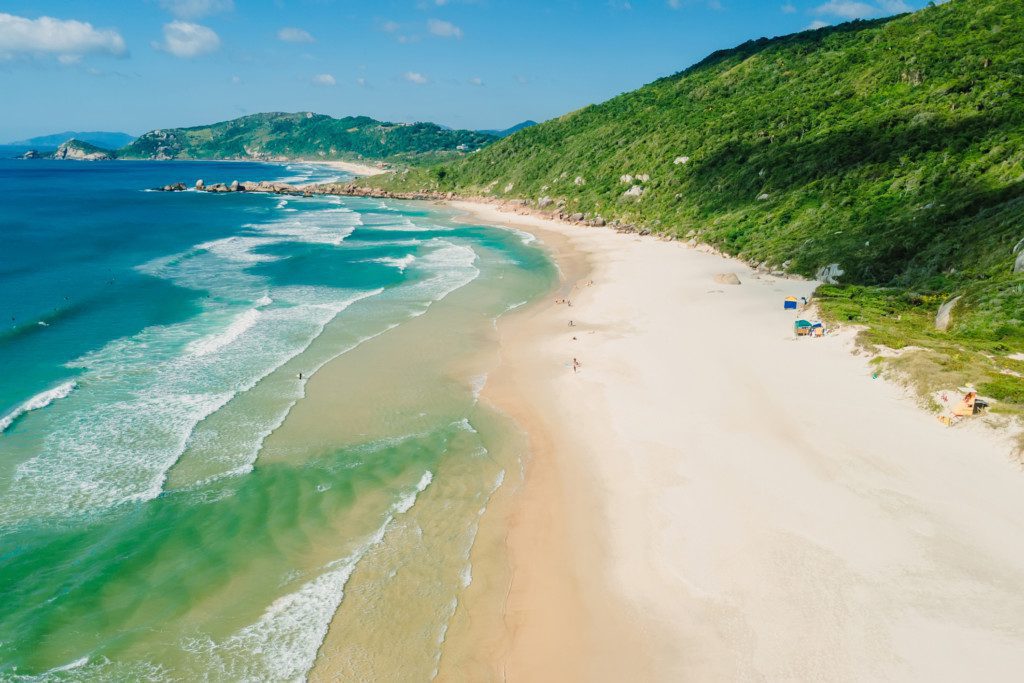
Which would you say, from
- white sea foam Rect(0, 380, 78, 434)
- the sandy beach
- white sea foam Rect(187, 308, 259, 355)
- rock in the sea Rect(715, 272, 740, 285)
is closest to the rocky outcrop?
rock in the sea Rect(715, 272, 740, 285)

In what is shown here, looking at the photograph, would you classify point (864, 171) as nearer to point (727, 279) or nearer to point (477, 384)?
point (727, 279)

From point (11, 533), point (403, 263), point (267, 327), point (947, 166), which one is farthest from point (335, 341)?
point (947, 166)

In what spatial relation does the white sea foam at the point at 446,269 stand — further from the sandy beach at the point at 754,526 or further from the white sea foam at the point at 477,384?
the sandy beach at the point at 754,526

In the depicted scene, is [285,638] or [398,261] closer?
[285,638]

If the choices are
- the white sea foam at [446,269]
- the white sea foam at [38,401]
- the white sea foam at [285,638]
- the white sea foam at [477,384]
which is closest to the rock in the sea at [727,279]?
the white sea foam at [446,269]

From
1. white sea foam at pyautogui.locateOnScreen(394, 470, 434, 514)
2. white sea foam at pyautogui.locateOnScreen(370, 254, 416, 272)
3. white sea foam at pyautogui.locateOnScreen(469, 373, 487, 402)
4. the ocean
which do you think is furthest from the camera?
white sea foam at pyautogui.locateOnScreen(370, 254, 416, 272)

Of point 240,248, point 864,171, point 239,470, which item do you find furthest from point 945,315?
point 240,248

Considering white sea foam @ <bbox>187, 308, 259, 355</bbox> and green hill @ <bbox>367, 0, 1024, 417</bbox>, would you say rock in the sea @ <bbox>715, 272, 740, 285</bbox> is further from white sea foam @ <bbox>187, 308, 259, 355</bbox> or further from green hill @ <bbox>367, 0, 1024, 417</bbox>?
white sea foam @ <bbox>187, 308, 259, 355</bbox>
